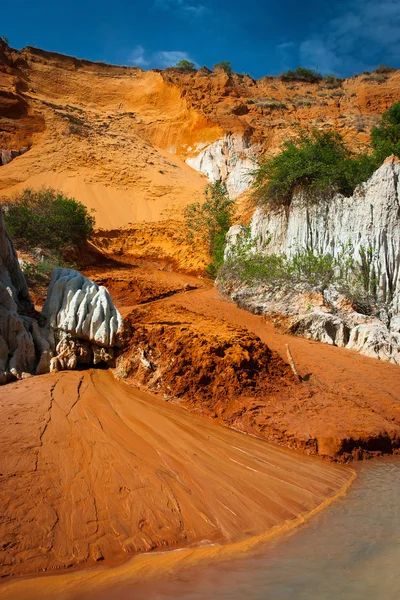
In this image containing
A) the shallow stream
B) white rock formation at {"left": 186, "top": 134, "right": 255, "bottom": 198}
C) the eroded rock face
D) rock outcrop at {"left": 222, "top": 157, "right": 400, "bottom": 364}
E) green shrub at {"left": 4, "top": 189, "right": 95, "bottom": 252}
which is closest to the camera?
the shallow stream

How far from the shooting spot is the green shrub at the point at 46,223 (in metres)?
15.6

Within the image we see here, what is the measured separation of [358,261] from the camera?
11.6 m

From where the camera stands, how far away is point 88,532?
2996mm

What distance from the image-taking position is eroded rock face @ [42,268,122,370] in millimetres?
6434

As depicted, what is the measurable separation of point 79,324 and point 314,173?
989 centimetres

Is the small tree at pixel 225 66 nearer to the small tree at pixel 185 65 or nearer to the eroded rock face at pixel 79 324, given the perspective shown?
the small tree at pixel 185 65

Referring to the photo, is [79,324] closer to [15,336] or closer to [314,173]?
[15,336]

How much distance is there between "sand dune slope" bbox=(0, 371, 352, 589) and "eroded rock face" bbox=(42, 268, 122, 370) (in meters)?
0.88

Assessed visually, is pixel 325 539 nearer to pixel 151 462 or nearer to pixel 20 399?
pixel 151 462

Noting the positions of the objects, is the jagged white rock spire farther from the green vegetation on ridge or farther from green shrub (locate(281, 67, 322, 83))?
green shrub (locate(281, 67, 322, 83))

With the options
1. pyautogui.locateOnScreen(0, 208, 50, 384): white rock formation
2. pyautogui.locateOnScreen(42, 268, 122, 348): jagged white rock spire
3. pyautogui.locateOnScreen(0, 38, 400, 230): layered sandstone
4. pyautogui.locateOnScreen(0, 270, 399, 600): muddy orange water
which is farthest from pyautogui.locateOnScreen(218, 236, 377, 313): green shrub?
pyautogui.locateOnScreen(0, 38, 400, 230): layered sandstone

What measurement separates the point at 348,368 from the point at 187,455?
459cm

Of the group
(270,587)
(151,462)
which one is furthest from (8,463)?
(270,587)

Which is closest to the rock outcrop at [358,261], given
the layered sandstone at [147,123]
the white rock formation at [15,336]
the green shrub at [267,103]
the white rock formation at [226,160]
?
the white rock formation at [15,336]
